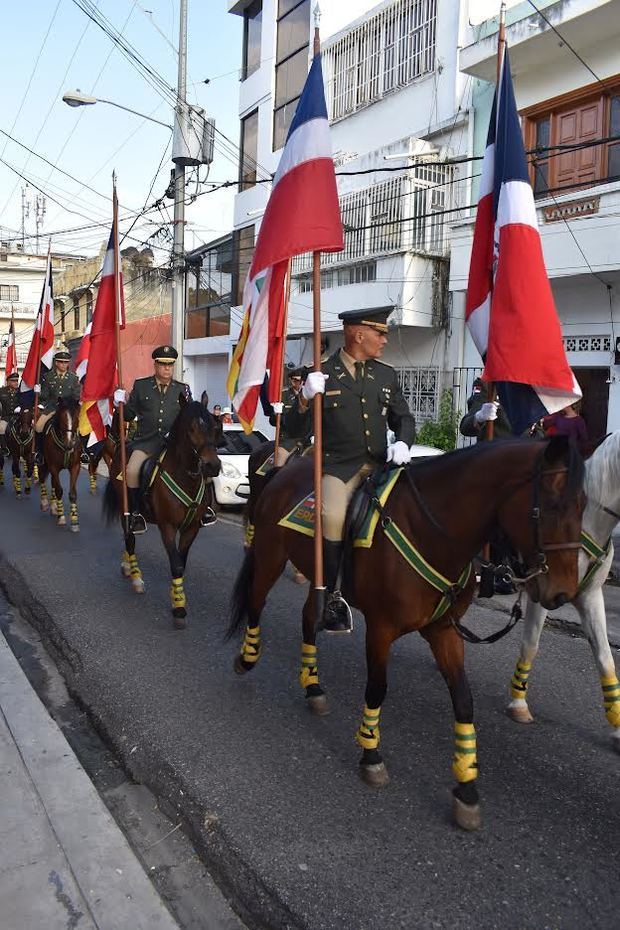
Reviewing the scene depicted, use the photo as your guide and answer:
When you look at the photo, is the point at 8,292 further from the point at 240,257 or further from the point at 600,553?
the point at 600,553

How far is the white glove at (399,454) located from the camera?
417 centimetres

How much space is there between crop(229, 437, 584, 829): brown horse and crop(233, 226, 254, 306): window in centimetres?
2070

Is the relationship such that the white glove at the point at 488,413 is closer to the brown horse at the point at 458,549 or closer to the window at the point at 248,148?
the brown horse at the point at 458,549

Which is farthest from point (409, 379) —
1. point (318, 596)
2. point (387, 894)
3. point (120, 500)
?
point (387, 894)

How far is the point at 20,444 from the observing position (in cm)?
1484

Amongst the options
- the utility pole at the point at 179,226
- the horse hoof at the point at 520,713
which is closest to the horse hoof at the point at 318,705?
the horse hoof at the point at 520,713

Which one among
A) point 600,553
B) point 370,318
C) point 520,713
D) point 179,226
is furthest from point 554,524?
point 179,226

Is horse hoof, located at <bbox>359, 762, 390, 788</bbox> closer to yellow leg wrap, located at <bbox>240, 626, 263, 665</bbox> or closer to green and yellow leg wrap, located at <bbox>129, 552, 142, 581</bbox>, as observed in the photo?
yellow leg wrap, located at <bbox>240, 626, 263, 665</bbox>

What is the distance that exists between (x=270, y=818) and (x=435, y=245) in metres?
14.1

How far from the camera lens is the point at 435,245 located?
52.4ft

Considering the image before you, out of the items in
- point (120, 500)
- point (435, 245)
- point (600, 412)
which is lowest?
point (120, 500)

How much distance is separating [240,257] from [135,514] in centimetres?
1803

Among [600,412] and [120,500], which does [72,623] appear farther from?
[600,412]

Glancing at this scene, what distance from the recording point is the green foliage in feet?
48.7
